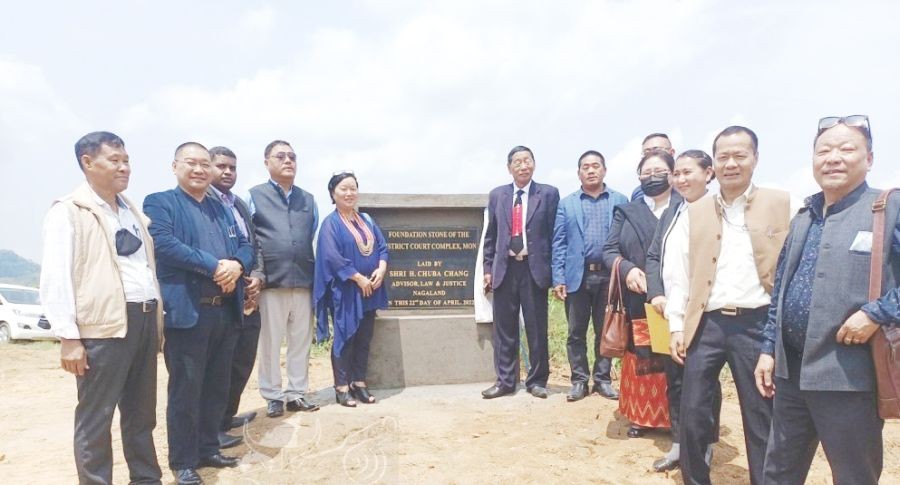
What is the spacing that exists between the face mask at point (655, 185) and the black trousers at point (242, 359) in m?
3.04

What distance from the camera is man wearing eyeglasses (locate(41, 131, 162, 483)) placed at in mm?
2898

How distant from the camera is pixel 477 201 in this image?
5.88 m

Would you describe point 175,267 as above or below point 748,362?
above

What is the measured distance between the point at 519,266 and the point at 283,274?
6.60 feet

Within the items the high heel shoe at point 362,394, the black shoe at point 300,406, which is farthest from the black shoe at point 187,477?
the high heel shoe at point 362,394

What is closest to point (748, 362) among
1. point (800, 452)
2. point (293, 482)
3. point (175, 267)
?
point (800, 452)

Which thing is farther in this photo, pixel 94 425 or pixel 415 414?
pixel 415 414

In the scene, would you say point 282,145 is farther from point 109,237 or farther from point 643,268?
point 643,268

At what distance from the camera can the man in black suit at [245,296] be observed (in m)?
4.38

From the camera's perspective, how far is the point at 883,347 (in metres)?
2.13

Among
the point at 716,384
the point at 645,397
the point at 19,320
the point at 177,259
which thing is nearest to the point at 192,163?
the point at 177,259

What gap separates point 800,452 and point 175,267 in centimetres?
330

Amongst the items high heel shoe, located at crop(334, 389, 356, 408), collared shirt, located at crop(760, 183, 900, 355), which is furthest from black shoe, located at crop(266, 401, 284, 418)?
collared shirt, located at crop(760, 183, 900, 355)

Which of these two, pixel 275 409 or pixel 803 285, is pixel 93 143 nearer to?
pixel 275 409
